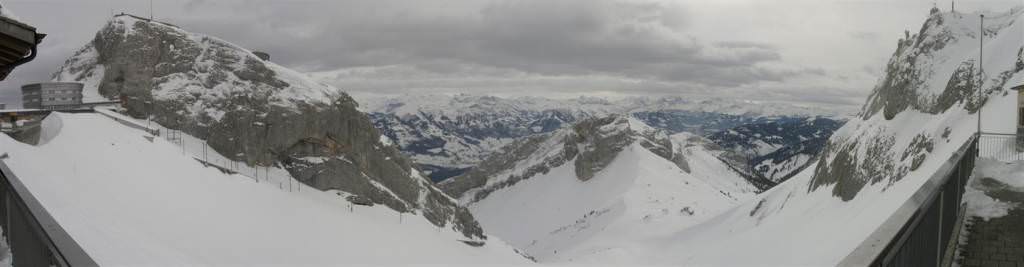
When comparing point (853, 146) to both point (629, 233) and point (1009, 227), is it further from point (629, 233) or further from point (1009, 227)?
point (629, 233)

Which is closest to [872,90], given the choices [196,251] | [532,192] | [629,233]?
[629,233]

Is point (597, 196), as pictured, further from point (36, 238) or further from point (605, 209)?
point (36, 238)

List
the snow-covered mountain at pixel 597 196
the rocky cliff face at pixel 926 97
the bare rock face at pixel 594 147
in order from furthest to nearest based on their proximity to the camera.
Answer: the bare rock face at pixel 594 147
the snow-covered mountain at pixel 597 196
the rocky cliff face at pixel 926 97

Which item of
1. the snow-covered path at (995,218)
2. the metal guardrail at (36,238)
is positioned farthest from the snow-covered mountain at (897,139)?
the metal guardrail at (36,238)

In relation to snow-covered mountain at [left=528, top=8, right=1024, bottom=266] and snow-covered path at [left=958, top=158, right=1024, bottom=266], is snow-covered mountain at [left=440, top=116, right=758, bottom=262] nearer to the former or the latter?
snow-covered mountain at [left=528, top=8, right=1024, bottom=266]

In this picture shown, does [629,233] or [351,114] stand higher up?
[351,114]

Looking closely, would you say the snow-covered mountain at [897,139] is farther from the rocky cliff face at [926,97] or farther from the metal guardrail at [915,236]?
the metal guardrail at [915,236]

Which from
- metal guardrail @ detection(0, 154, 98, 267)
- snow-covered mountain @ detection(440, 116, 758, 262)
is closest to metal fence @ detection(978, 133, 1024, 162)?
metal guardrail @ detection(0, 154, 98, 267)
